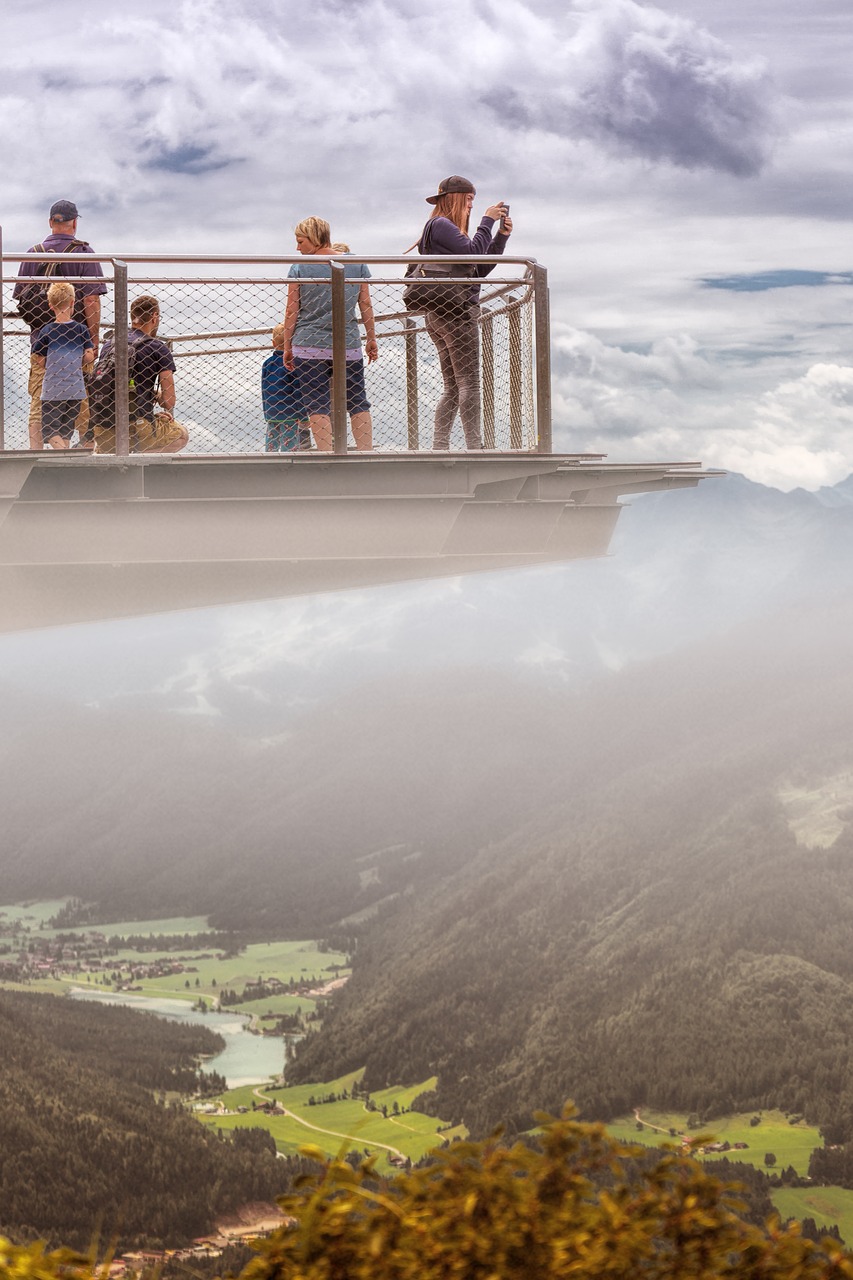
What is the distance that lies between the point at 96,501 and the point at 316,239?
383cm

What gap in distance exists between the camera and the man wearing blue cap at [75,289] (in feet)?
49.4

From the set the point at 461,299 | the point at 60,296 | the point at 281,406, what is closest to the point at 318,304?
the point at 281,406

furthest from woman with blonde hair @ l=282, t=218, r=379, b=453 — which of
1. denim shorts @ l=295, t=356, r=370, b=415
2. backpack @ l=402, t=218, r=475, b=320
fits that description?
backpack @ l=402, t=218, r=475, b=320

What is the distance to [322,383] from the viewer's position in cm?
1555

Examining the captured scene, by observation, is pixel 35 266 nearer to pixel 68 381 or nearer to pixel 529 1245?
pixel 68 381

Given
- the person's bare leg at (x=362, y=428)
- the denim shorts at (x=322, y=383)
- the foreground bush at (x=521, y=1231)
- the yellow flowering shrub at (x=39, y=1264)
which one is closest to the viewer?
the yellow flowering shrub at (x=39, y=1264)

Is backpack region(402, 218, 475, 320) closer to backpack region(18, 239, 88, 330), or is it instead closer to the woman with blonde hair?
the woman with blonde hair

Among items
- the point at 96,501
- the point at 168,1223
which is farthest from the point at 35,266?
the point at 168,1223

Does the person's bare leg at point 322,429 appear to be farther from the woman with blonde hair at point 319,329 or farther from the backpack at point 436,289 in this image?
the backpack at point 436,289

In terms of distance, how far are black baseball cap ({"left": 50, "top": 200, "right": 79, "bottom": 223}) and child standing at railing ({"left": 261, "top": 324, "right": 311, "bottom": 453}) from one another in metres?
2.68

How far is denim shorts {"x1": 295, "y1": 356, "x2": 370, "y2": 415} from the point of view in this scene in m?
15.5

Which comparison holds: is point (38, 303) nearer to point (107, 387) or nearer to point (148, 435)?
point (107, 387)

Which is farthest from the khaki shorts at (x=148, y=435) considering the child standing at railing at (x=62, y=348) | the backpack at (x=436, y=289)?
the backpack at (x=436, y=289)

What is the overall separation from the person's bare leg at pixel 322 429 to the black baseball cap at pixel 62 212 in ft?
11.8
